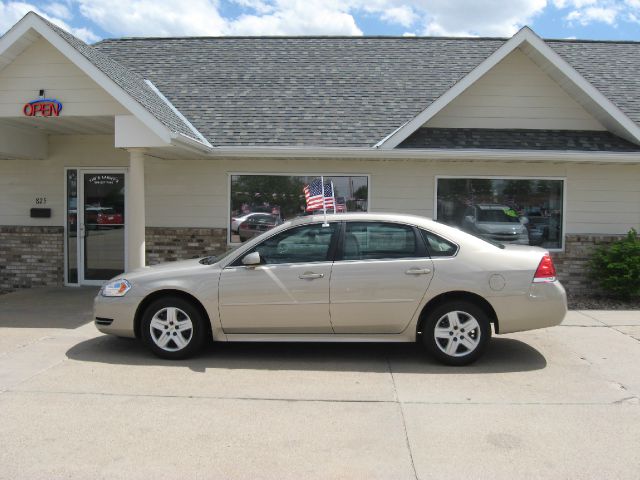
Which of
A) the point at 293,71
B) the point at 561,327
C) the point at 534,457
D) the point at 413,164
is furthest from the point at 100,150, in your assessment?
the point at 534,457

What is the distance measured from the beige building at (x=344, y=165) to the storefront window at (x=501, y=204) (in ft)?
0.08

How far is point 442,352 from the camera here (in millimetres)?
5727

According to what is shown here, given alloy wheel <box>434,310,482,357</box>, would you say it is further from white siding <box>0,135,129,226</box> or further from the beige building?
white siding <box>0,135,129,226</box>

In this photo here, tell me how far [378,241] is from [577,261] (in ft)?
18.5

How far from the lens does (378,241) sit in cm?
589

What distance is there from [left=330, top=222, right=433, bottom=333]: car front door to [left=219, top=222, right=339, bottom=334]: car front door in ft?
0.46

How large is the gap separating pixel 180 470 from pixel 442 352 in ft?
9.82

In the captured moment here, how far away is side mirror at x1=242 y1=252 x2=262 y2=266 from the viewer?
575 centimetres

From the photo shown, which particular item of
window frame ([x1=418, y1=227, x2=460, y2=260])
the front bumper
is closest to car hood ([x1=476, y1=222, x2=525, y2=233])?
window frame ([x1=418, y1=227, x2=460, y2=260])

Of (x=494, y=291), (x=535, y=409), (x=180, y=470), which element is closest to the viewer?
(x=180, y=470)

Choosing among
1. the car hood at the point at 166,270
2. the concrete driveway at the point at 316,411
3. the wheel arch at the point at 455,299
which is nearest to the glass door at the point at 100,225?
the concrete driveway at the point at 316,411

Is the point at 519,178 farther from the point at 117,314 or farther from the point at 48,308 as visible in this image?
the point at 48,308

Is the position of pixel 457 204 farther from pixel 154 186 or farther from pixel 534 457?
pixel 534 457

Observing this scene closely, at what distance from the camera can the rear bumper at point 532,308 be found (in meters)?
5.67
